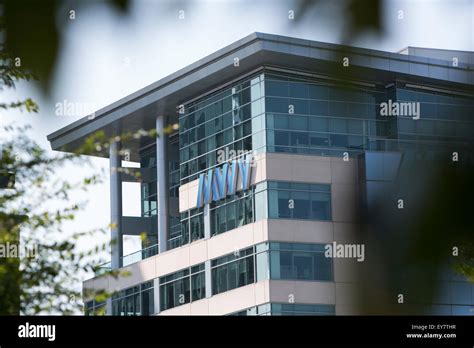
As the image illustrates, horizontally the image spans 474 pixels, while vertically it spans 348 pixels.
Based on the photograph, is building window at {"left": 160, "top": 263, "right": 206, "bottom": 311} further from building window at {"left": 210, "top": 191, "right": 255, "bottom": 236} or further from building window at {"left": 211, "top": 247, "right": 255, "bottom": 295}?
building window at {"left": 210, "top": 191, "right": 255, "bottom": 236}

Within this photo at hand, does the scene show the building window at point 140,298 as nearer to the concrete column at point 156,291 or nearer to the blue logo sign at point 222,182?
the concrete column at point 156,291

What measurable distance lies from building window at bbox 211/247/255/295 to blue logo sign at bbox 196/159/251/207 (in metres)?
1.31

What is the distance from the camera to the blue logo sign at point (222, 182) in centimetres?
1284

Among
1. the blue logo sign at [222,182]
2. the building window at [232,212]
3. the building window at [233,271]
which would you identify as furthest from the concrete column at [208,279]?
the blue logo sign at [222,182]

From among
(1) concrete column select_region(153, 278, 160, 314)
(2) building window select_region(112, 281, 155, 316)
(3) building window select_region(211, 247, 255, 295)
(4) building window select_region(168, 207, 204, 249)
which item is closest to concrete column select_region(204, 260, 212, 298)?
(3) building window select_region(211, 247, 255, 295)

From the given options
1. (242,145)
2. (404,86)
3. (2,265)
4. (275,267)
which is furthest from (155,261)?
(404,86)

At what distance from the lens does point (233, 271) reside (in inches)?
708

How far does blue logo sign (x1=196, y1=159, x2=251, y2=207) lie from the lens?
12844 millimetres

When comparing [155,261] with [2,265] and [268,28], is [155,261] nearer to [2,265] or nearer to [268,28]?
[2,265]

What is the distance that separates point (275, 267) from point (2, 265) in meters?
13.1

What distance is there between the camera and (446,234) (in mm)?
658
